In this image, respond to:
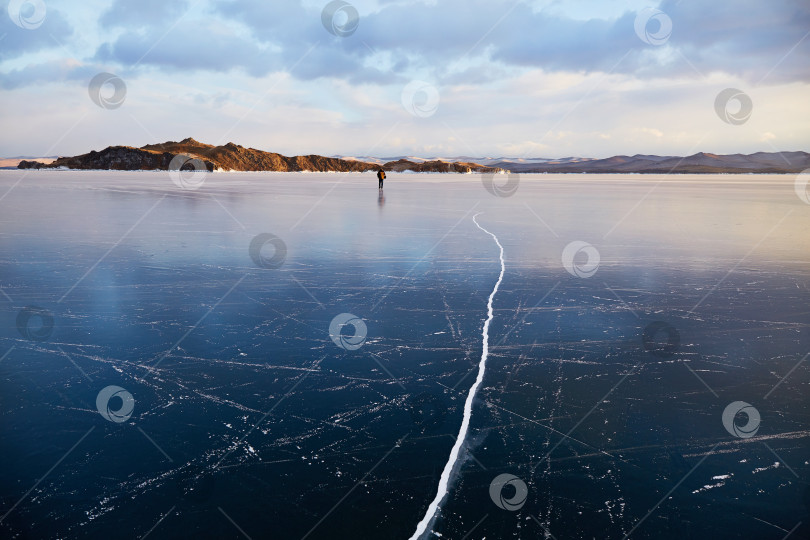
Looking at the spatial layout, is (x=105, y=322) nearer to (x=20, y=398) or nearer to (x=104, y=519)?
(x=20, y=398)

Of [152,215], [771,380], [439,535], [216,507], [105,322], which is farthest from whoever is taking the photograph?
[152,215]

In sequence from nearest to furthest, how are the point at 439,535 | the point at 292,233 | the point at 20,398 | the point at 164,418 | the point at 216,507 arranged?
the point at 439,535 → the point at 216,507 → the point at 164,418 → the point at 20,398 → the point at 292,233

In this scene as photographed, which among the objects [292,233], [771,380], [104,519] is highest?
[292,233]

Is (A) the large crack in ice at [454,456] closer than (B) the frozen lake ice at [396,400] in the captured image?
Yes

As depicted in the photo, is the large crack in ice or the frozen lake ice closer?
the large crack in ice

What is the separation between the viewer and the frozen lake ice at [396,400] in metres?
2.72

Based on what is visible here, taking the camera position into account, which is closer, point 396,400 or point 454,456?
point 454,456

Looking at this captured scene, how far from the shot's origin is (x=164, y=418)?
11.8 feet

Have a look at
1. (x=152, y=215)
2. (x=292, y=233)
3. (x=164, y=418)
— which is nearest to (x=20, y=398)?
(x=164, y=418)

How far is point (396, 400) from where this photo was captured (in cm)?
388

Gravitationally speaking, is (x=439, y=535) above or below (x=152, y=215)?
below

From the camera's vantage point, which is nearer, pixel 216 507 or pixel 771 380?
pixel 216 507

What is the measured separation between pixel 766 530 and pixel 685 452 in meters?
0.69

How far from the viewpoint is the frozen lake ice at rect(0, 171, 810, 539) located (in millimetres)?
2725
